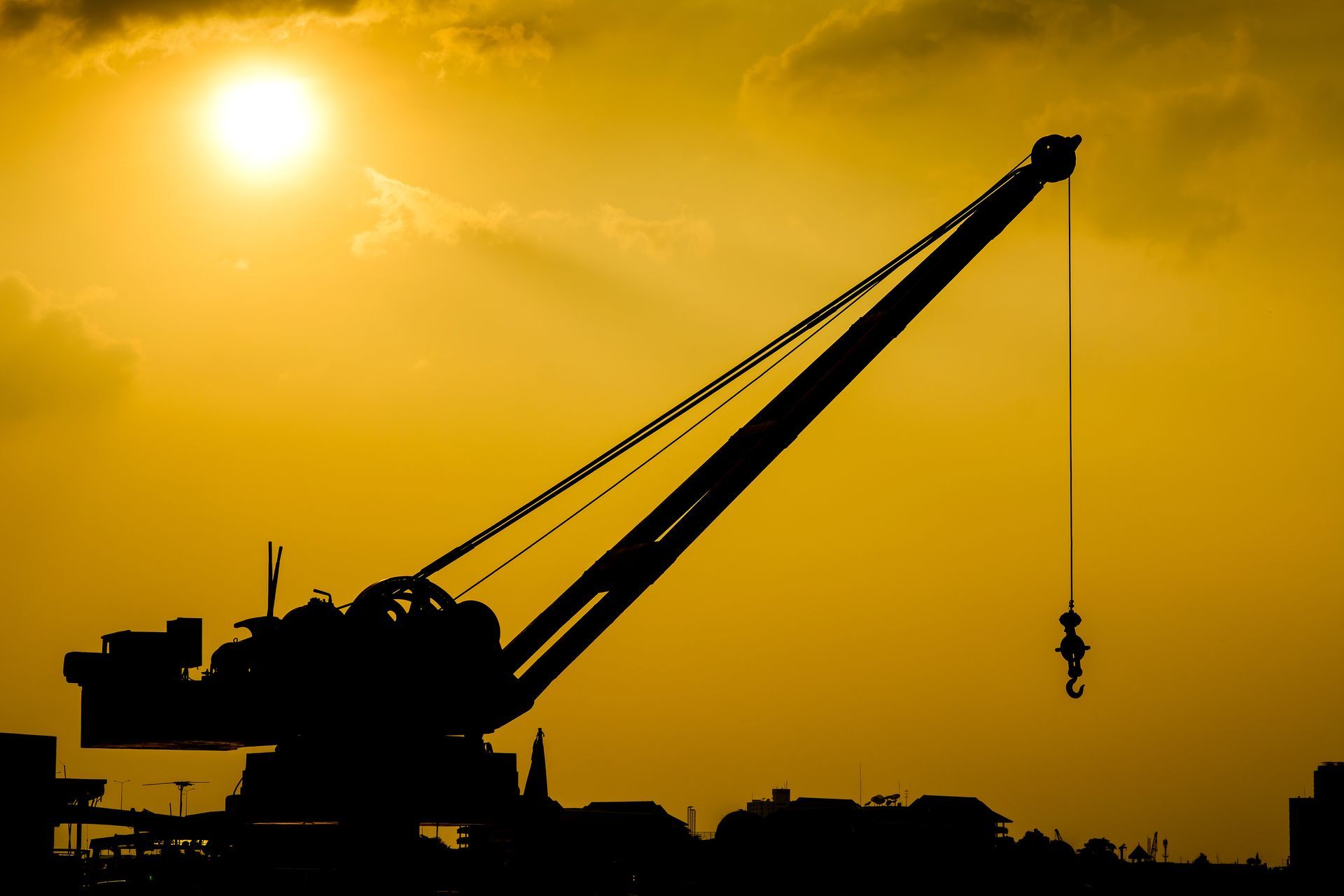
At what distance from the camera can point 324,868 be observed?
41.5 metres

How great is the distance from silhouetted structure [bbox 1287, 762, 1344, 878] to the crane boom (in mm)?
70011

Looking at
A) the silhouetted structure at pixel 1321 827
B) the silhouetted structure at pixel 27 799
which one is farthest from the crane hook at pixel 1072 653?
the silhouetted structure at pixel 1321 827

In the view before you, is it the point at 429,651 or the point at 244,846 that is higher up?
the point at 429,651

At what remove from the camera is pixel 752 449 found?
38656mm

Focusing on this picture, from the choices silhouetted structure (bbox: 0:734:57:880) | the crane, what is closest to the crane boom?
the crane

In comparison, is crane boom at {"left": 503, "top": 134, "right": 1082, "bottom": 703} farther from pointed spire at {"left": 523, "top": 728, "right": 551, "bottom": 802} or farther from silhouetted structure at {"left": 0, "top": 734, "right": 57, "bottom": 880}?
silhouetted structure at {"left": 0, "top": 734, "right": 57, "bottom": 880}

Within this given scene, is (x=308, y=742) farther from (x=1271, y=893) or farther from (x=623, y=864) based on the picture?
(x=1271, y=893)

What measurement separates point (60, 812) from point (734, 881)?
27.4m

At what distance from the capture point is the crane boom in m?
36.9

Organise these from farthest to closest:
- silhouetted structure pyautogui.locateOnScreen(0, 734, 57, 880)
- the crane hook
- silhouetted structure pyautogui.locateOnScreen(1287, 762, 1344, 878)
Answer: silhouetted structure pyautogui.locateOnScreen(1287, 762, 1344, 878) → silhouetted structure pyautogui.locateOnScreen(0, 734, 57, 880) → the crane hook

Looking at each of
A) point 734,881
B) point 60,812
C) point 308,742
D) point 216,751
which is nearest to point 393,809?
point 308,742

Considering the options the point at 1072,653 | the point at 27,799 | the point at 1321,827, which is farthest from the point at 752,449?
the point at 1321,827

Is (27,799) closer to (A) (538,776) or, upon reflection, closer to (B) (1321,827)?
(A) (538,776)

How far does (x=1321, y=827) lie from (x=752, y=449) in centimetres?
7843
